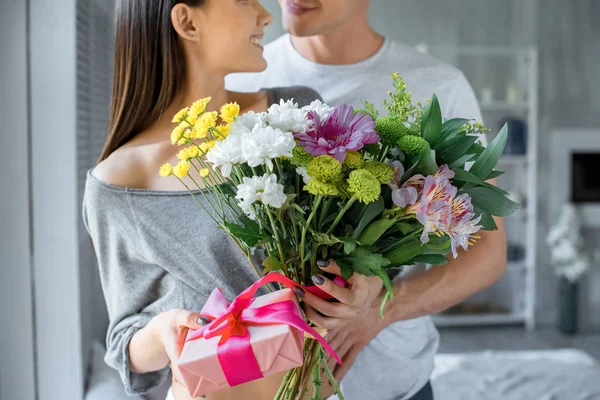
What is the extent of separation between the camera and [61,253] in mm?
1374

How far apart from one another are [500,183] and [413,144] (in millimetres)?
4541

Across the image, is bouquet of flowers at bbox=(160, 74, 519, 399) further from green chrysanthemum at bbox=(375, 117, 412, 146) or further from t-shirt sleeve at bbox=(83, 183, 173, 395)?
t-shirt sleeve at bbox=(83, 183, 173, 395)

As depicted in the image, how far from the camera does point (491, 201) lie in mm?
910

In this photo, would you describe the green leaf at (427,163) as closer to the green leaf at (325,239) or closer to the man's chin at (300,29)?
the green leaf at (325,239)

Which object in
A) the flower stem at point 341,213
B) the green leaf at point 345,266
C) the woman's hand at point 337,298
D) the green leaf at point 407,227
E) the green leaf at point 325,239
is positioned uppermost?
the flower stem at point 341,213

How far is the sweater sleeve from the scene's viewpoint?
1.10 meters

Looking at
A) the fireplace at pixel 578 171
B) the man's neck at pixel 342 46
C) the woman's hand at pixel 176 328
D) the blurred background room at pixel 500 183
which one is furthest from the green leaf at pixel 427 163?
the fireplace at pixel 578 171

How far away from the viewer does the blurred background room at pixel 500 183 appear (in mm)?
1323

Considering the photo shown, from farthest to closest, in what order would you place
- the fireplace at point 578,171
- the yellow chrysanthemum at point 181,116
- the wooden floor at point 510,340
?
the fireplace at point 578,171
the wooden floor at point 510,340
the yellow chrysanthemum at point 181,116

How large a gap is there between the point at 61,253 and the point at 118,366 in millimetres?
A: 317

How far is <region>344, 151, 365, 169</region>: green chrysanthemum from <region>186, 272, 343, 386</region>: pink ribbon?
179 mm

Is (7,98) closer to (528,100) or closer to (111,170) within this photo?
(111,170)

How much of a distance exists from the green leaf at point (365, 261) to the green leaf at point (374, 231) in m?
0.01

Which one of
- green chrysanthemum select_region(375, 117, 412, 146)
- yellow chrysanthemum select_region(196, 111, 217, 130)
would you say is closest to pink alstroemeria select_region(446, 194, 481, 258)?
green chrysanthemum select_region(375, 117, 412, 146)
